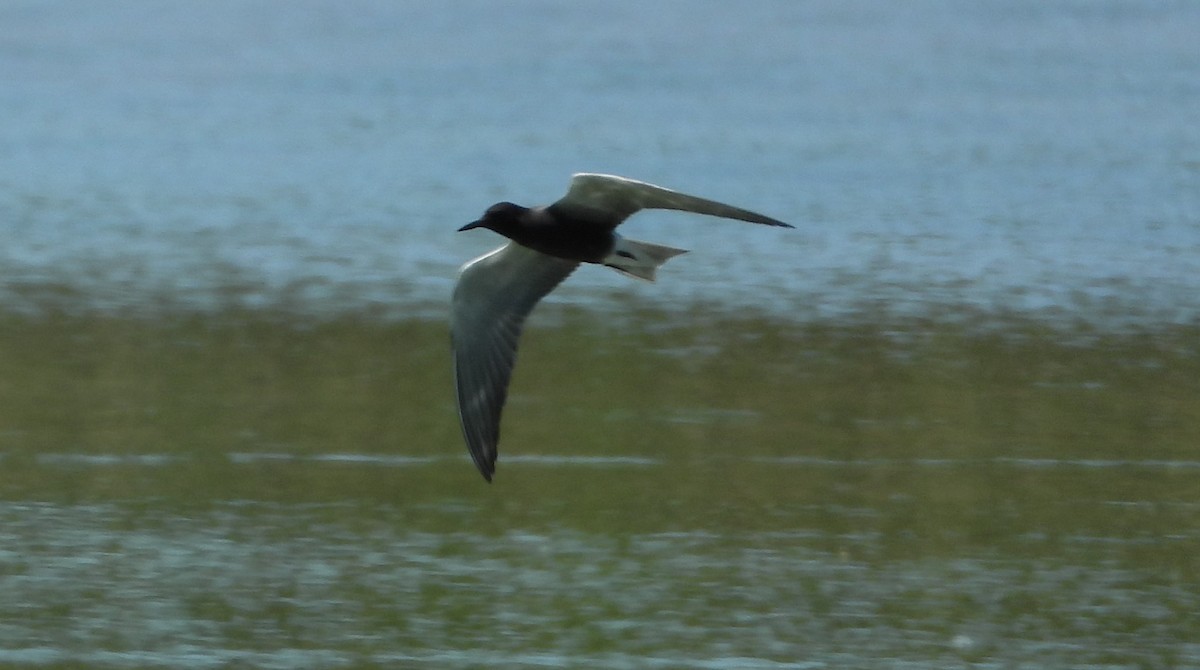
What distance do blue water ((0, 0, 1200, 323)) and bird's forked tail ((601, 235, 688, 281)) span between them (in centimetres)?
485

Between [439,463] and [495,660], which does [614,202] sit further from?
[439,463]

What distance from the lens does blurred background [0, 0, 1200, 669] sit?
8023 millimetres

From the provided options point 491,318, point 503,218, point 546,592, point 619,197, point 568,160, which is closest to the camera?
point 619,197

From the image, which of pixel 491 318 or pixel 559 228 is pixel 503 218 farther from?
pixel 491 318

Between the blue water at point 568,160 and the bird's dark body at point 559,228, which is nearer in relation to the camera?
the bird's dark body at point 559,228

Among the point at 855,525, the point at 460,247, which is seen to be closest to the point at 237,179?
the point at 460,247

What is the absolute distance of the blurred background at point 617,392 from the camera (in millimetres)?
8023

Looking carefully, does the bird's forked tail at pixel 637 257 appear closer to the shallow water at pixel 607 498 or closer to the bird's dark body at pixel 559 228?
the bird's dark body at pixel 559 228

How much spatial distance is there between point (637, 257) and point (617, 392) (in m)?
3.30

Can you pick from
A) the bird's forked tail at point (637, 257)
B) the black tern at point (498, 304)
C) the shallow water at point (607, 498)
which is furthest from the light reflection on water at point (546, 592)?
the bird's forked tail at point (637, 257)

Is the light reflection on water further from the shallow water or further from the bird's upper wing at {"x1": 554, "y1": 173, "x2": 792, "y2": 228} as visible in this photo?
the bird's upper wing at {"x1": 554, "y1": 173, "x2": 792, "y2": 228}

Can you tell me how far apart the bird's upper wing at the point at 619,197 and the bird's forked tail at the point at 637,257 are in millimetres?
121

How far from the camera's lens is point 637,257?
7504 millimetres

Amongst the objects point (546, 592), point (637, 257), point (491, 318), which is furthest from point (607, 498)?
point (637, 257)
